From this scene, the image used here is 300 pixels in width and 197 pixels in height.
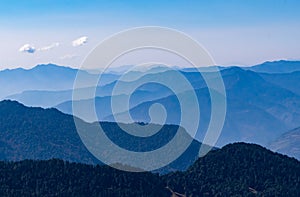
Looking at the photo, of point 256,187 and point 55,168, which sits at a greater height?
point 55,168

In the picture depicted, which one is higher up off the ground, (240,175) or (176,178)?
(176,178)

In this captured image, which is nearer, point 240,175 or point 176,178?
point 176,178

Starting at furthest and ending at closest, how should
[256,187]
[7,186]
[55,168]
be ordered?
[256,187] → [55,168] → [7,186]

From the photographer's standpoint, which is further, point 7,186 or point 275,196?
point 275,196

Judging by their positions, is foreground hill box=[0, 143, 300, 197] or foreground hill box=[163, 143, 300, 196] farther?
foreground hill box=[163, 143, 300, 196]

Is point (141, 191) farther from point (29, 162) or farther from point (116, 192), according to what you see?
point (29, 162)

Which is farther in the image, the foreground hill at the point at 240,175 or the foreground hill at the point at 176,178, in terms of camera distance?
the foreground hill at the point at 240,175

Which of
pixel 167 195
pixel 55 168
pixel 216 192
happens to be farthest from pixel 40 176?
pixel 216 192

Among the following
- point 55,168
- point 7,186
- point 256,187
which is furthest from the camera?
point 256,187
